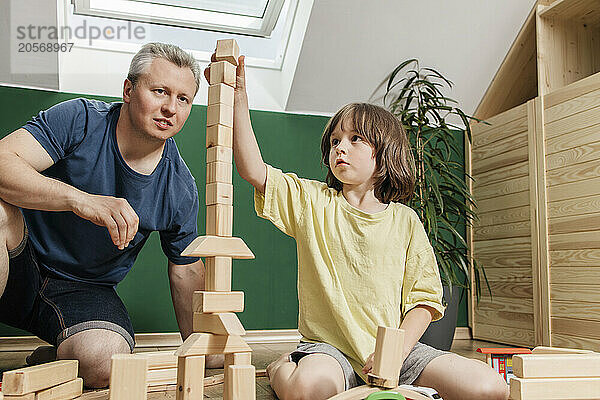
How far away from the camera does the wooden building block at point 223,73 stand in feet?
2.72

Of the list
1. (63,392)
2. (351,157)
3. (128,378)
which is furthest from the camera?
(351,157)

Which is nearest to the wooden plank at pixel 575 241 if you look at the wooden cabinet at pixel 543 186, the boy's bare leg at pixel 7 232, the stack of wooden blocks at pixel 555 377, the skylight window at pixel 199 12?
the wooden cabinet at pixel 543 186

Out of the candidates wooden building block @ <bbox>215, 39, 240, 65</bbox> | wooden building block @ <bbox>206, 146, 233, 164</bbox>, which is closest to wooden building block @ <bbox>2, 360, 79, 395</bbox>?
wooden building block @ <bbox>206, 146, 233, 164</bbox>

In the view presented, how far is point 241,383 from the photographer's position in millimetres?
750

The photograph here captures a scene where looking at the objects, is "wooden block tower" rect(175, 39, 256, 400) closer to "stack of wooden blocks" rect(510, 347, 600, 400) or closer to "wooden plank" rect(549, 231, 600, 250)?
"stack of wooden blocks" rect(510, 347, 600, 400)

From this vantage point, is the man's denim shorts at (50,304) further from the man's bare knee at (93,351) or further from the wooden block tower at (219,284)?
the wooden block tower at (219,284)

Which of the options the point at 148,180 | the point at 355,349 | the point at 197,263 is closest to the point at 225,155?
the point at 355,349

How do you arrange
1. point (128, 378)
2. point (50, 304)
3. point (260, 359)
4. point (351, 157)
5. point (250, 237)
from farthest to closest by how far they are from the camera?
point (250, 237)
point (260, 359)
point (50, 304)
point (351, 157)
point (128, 378)

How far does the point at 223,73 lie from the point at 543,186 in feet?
5.24

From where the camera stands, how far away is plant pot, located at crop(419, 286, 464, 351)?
187 cm

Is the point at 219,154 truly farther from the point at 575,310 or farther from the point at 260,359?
the point at 575,310

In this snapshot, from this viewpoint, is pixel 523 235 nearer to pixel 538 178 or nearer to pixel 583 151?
pixel 538 178

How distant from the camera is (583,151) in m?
1.87

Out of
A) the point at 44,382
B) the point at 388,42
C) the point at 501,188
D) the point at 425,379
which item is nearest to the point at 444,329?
the point at 501,188
